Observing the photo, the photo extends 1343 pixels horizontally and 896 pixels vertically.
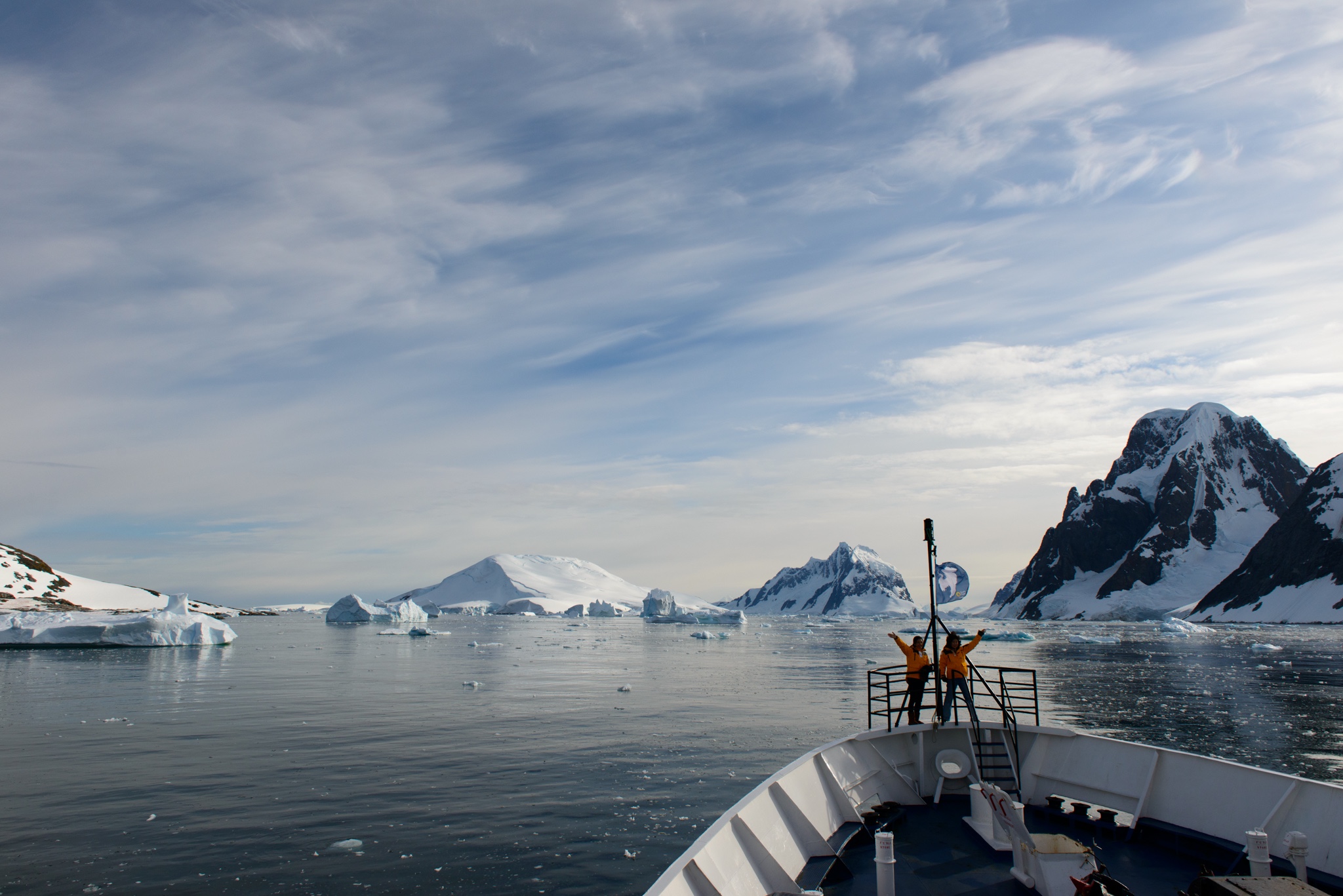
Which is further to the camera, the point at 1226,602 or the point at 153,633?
the point at 1226,602

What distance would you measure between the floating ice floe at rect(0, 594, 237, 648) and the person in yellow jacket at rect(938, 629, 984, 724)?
213 feet

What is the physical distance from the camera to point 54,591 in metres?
123

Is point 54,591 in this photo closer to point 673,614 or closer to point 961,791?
point 673,614

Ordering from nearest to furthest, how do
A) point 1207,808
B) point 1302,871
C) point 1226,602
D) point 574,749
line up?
point 1302,871 → point 1207,808 → point 574,749 → point 1226,602

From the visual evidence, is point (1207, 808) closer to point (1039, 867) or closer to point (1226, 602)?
point (1039, 867)

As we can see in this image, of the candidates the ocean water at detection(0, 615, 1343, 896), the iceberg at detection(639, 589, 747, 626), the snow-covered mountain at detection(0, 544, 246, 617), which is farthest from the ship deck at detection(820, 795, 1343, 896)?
the iceberg at detection(639, 589, 747, 626)

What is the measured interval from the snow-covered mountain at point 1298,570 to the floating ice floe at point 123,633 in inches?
6199

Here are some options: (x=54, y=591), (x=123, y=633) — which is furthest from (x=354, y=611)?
Result: (x=123, y=633)

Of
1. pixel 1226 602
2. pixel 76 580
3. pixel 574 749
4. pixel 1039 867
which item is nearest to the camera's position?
pixel 1039 867

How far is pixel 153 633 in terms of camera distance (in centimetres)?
6094

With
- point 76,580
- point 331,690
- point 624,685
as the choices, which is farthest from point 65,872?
point 76,580

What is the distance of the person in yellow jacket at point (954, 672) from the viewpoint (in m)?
12.5

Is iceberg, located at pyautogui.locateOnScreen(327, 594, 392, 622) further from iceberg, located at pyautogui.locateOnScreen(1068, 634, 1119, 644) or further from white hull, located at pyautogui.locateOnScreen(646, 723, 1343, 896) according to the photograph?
white hull, located at pyautogui.locateOnScreen(646, 723, 1343, 896)

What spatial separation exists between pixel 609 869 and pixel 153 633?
65.5 m
